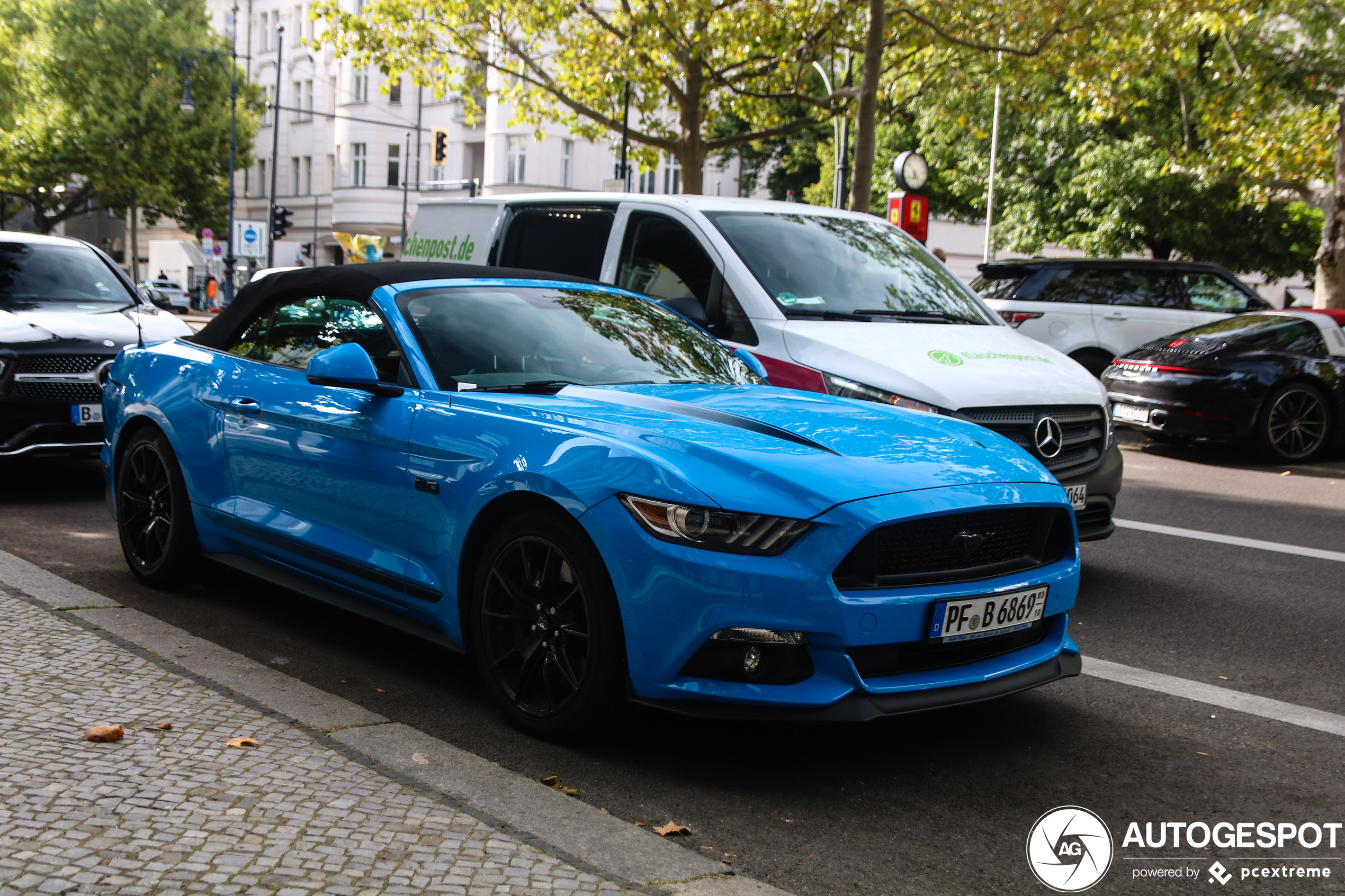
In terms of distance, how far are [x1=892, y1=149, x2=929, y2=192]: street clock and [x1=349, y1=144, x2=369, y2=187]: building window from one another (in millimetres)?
49468

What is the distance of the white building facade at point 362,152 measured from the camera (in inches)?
2149

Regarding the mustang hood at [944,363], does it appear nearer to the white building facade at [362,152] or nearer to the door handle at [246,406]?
the door handle at [246,406]

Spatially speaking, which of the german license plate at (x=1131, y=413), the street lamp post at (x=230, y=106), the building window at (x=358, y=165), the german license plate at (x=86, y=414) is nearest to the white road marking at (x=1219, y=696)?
the german license plate at (x=86, y=414)

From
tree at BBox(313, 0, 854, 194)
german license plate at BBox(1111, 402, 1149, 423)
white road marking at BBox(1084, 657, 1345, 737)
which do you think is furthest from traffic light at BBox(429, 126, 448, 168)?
white road marking at BBox(1084, 657, 1345, 737)

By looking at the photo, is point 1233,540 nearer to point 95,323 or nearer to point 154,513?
point 154,513

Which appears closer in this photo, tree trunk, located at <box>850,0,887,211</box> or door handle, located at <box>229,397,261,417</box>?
door handle, located at <box>229,397,261,417</box>

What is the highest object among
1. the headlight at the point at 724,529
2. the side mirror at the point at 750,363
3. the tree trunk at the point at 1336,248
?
the tree trunk at the point at 1336,248

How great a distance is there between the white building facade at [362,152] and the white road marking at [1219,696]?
4562 cm

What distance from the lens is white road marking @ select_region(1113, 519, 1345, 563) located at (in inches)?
309

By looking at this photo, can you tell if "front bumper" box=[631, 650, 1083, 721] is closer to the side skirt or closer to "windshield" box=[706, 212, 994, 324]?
the side skirt

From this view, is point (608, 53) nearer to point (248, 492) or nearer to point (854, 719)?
point (248, 492)

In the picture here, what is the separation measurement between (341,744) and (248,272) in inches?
1889

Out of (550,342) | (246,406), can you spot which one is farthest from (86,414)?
(550,342)

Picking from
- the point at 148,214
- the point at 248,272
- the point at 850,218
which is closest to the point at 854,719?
the point at 850,218
